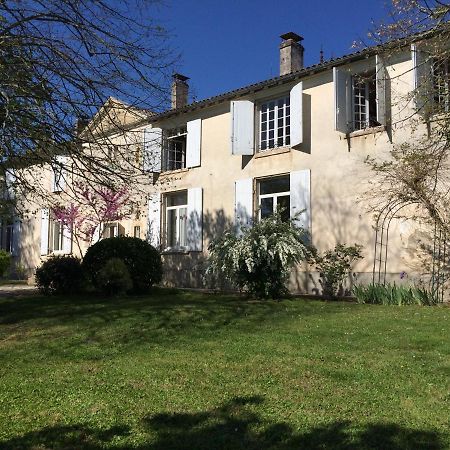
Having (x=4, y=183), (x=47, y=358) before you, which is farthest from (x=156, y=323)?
(x=4, y=183)

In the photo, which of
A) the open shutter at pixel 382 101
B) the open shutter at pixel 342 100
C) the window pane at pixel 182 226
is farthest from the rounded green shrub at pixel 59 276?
the open shutter at pixel 382 101

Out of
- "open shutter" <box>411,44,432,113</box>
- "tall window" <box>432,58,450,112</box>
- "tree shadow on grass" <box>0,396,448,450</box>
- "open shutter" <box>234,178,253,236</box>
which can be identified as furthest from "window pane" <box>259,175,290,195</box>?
"tree shadow on grass" <box>0,396,448,450</box>

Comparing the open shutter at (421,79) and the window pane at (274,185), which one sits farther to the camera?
the window pane at (274,185)

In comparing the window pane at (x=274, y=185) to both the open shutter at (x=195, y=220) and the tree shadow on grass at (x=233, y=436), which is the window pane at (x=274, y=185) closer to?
the open shutter at (x=195, y=220)

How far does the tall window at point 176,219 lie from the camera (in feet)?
55.9

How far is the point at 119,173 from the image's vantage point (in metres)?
8.80

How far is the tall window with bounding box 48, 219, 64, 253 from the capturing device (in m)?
22.0

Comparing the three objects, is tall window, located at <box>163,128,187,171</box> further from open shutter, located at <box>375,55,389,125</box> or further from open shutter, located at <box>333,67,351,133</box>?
open shutter, located at <box>375,55,389,125</box>

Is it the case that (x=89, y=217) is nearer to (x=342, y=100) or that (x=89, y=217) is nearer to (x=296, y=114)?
(x=296, y=114)

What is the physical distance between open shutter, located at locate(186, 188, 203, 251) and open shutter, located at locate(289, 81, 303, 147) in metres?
3.87

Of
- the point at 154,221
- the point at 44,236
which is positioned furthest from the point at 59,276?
the point at 44,236

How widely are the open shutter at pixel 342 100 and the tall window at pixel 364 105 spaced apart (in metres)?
0.22

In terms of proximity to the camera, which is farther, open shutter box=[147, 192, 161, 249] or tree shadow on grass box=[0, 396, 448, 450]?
open shutter box=[147, 192, 161, 249]

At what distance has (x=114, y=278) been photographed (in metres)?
12.1
